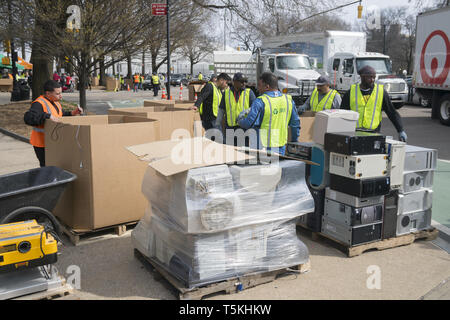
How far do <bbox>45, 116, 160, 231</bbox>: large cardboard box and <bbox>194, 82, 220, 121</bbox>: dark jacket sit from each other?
2.97m

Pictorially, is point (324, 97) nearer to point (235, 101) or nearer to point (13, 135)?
point (235, 101)

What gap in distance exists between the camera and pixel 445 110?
16.5 metres

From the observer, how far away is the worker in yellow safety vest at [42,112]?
5977mm

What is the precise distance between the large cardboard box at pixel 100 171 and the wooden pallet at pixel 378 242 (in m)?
2.24

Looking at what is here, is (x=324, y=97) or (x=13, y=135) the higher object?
(x=324, y=97)

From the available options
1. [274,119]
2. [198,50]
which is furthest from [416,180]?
[198,50]

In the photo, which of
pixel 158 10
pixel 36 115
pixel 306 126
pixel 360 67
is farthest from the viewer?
pixel 360 67

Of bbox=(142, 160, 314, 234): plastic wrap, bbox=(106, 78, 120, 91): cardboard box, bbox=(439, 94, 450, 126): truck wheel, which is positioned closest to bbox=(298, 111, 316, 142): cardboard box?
bbox=(142, 160, 314, 234): plastic wrap

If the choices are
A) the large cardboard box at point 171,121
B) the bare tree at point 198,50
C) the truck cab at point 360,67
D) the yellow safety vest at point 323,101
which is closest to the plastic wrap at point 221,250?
the large cardboard box at point 171,121

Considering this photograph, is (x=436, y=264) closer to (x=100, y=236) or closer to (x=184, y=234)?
(x=184, y=234)

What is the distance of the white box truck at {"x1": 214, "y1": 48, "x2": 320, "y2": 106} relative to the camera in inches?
798

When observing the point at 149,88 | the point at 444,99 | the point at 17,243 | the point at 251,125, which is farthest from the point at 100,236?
the point at 149,88

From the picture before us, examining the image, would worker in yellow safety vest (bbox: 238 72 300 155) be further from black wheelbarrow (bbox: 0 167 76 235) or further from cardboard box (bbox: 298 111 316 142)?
cardboard box (bbox: 298 111 316 142)

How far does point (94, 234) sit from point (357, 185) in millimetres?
3214
